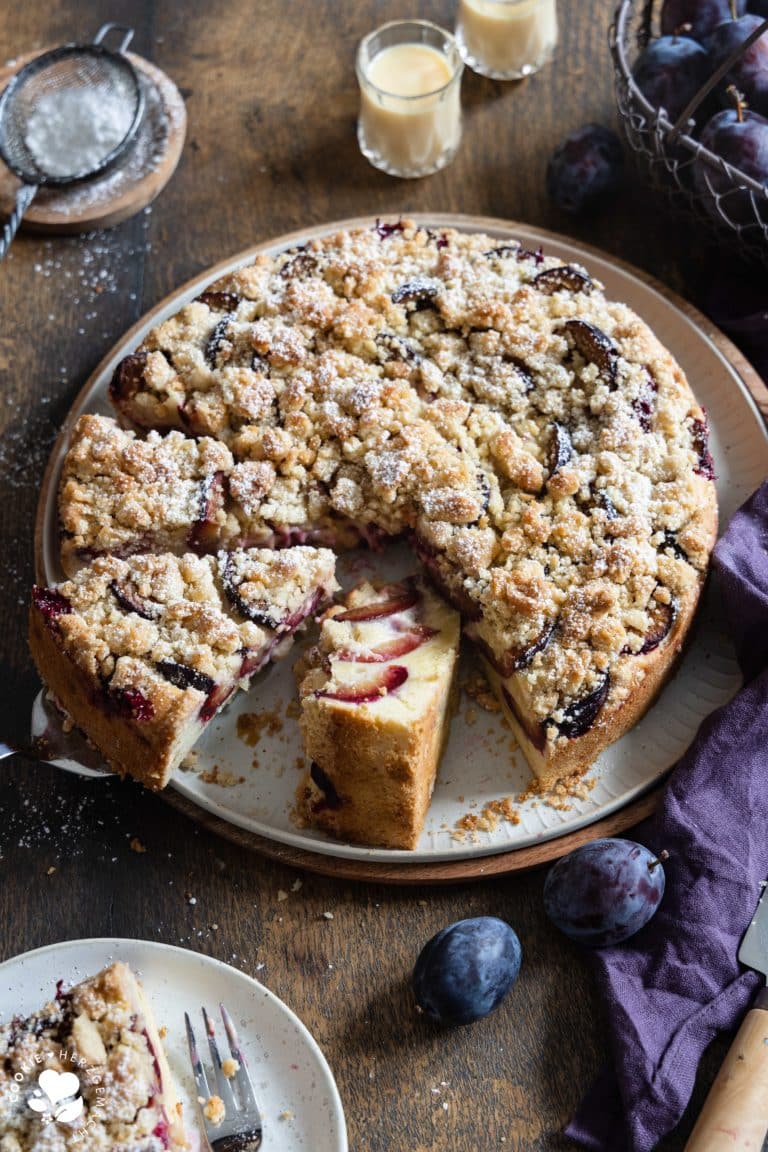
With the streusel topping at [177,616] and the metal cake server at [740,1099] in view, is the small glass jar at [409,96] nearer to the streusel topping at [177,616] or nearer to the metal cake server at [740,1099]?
the streusel topping at [177,616]

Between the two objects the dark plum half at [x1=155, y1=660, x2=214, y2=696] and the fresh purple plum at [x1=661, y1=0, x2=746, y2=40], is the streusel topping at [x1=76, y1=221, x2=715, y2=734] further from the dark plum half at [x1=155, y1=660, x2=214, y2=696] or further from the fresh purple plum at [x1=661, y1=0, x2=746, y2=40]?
the fresh purple plum at [x1=661, y1=0, x2=746, y2=40]

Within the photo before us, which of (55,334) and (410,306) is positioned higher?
(410,306)

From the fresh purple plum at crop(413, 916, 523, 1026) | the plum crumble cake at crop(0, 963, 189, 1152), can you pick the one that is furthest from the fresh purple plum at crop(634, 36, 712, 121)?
the plum crumble cake at crop(0, 963, 189, 1152)

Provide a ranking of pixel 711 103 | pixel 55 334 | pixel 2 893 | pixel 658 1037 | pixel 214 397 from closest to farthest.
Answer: pixel 658 1037 < pixel 2 893 < pixel 214 397 < pixel 711 103 < pixel 55 334

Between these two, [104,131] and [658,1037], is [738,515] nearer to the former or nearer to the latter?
[658,1037]

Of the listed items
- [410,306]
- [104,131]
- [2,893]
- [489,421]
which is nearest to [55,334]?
[104,131]

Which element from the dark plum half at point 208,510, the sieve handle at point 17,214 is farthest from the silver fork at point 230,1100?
the sieve handle at point 17,214
